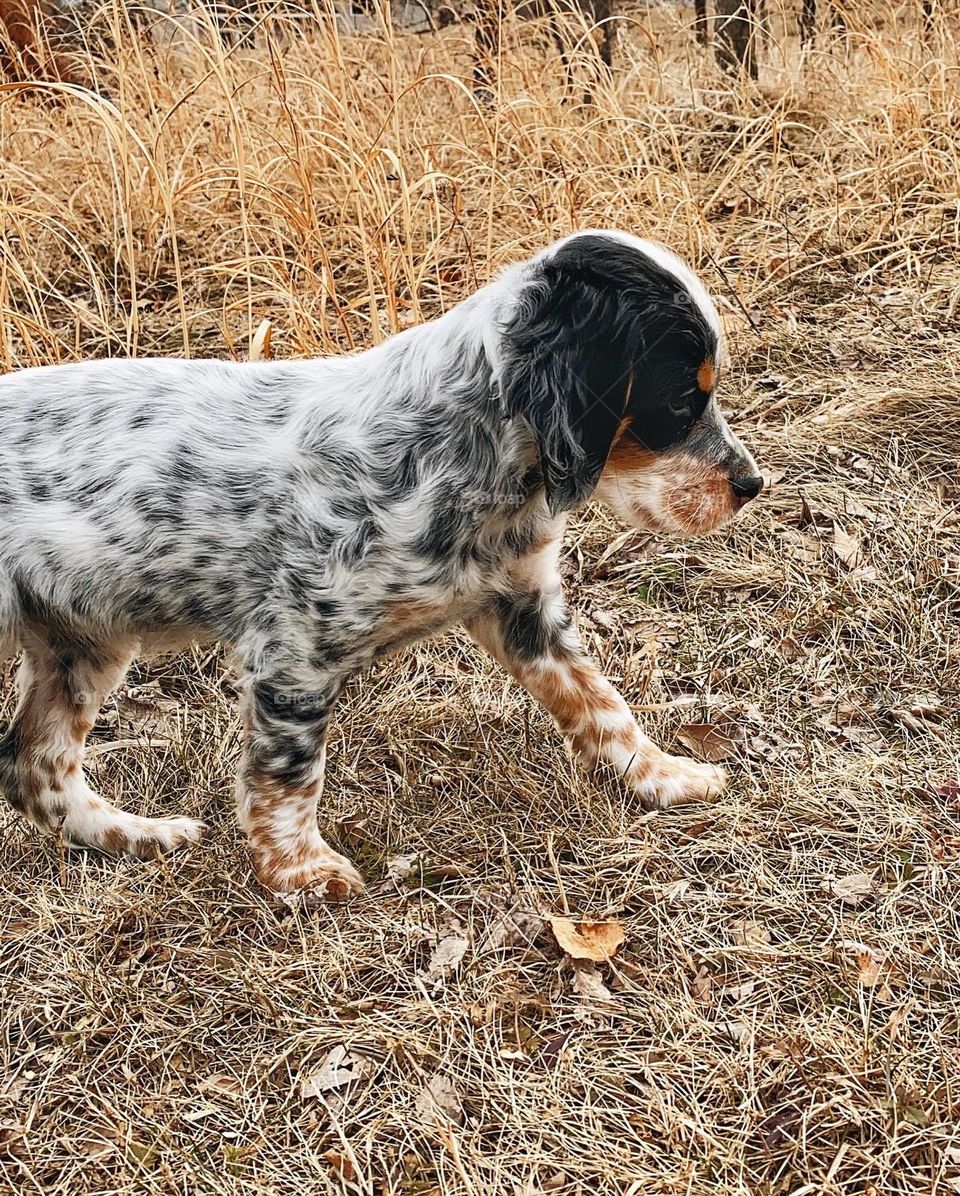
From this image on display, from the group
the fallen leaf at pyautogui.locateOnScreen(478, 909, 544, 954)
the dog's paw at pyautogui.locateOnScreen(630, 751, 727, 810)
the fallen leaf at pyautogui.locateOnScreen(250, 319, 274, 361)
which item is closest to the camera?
the fallen leaf at pyautogui.locateOnScreen(478, 909, 544, 954)

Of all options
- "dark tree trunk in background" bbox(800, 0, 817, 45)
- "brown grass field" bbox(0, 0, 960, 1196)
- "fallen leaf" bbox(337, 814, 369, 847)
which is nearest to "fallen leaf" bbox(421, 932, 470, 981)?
"brown grass field" bbox(0, 0, 960, 1196)

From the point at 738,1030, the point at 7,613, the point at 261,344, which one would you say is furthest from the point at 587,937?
the point at 261,344

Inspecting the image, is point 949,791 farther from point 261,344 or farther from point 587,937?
point 261,344

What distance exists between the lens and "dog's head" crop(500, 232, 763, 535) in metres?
2.52

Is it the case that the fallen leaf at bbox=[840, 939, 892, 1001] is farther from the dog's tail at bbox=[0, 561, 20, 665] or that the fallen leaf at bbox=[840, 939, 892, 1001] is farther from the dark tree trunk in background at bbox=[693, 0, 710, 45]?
the dark tree trunk in background at bbox=[693, 0, 710, 45]

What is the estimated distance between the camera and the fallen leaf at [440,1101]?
248cm

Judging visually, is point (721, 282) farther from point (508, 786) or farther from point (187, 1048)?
point (187, 1048)

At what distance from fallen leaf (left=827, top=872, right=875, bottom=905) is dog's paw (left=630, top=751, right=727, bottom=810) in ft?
1.38

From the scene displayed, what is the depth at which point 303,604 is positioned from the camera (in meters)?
2.76

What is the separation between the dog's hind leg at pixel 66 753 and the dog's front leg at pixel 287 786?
404mm

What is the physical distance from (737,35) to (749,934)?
224 inches

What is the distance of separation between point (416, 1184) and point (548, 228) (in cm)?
386

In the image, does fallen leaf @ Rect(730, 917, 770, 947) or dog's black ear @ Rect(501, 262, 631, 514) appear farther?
fallen leaf @ Rect(730, 917, 770, 947)

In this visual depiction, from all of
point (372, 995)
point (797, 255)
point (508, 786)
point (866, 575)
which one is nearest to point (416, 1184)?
point (372, 995)
